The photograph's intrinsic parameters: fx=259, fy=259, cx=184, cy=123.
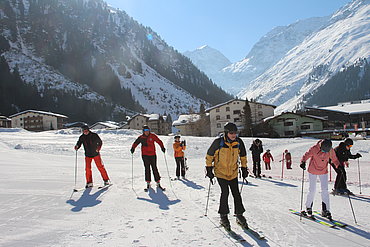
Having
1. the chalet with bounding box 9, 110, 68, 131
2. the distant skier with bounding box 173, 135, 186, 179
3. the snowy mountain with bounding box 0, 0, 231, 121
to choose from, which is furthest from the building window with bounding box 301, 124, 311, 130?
the snowy mountain with bounding box 0, 0, 231, 121

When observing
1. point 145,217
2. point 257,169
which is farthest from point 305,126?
point 145,217

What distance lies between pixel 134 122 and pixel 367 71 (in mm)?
165226

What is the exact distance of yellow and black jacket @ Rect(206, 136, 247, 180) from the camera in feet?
15.5

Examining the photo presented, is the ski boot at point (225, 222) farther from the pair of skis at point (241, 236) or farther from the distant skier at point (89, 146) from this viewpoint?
the distant skier at point (89, 146)

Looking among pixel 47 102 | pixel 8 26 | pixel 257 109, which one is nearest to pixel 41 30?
pixel 8 26

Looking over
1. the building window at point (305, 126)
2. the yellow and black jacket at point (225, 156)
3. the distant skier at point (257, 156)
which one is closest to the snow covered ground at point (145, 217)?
the yellow and black jacket at point (225, 156)

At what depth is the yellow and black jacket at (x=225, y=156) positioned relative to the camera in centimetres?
473

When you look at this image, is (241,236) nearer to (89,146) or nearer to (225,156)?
(225,156)

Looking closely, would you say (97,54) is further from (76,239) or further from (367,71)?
(76,239)

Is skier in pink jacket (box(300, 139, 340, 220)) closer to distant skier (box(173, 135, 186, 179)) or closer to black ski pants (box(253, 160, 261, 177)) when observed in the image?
distant skier (box(173, 135, 186, 179))

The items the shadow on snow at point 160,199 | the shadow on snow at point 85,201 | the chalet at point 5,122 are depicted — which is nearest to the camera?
the shadow on snow at point 85,201

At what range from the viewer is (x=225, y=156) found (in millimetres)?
4730

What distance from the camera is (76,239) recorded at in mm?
4121

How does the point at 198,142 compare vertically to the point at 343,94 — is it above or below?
below
